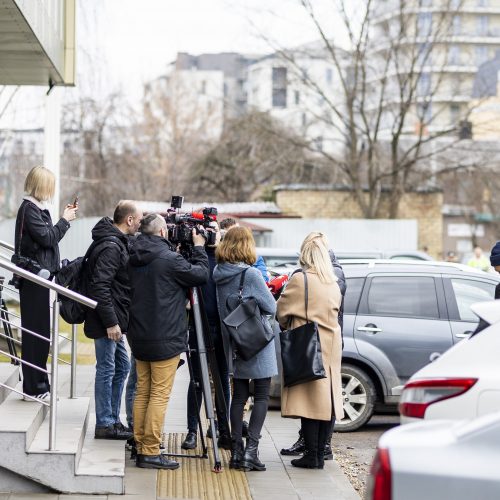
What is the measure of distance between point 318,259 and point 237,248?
26.6 inches

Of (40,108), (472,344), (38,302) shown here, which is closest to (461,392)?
(472,344)

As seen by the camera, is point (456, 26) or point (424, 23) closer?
point (424, 23)

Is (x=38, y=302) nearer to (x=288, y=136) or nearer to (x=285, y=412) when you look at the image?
(x=285, y=412)

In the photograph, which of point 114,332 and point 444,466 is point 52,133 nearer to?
point 114,332

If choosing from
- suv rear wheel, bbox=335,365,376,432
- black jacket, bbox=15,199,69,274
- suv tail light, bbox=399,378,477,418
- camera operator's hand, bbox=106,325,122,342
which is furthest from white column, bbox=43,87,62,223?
suv tail light, bbox=399,378,477,418

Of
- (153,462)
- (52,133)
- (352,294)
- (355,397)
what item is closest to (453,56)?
(52,133)

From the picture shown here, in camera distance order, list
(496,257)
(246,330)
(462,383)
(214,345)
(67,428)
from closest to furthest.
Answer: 1. (462,383)
2. (67,428)
3. (246,330)
4. (214,345)
5. (496,257)

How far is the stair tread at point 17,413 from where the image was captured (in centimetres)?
734

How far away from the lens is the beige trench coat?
855cm

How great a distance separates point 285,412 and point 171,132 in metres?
51.2

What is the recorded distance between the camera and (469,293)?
1127 centimetres

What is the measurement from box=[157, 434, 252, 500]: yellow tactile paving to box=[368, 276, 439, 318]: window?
3105mm

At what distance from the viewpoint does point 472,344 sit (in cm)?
598

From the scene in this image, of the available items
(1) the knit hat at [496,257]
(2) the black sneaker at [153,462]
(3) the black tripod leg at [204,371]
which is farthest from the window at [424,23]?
(2) the black sneaker at [153,462]
